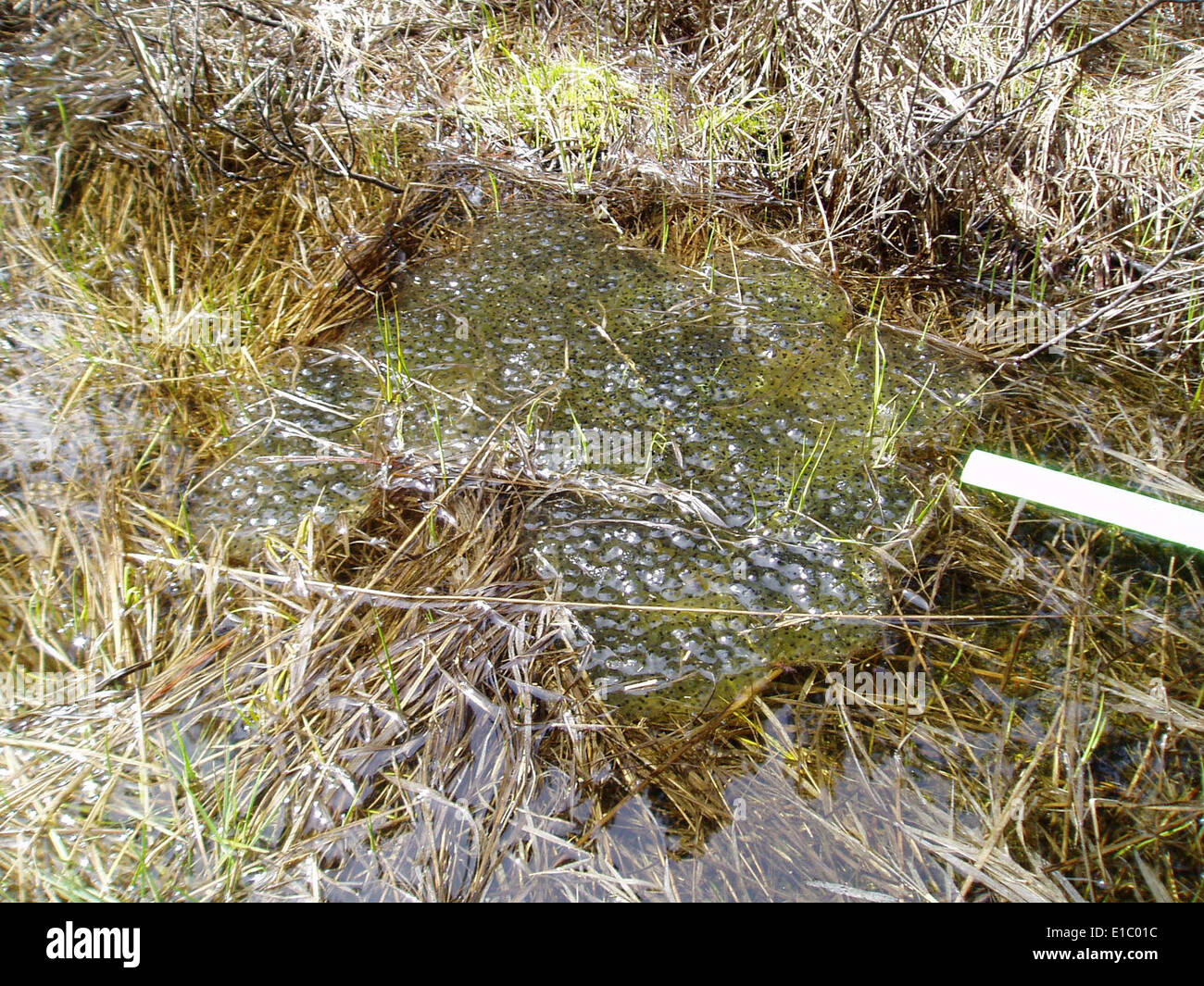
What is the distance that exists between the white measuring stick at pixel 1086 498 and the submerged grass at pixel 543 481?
46 mm

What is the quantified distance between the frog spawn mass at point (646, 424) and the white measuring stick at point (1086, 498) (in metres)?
0.18

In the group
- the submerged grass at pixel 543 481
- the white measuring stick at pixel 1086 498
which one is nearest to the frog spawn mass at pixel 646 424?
the submerged grass at pixel 543 481

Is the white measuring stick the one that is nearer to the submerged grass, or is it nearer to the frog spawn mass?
the submerged grass

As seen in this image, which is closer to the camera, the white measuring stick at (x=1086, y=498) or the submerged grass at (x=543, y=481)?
the submerged grass at (x=543, y=481)

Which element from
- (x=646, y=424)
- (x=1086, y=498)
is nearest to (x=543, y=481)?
(x=646, y=424)

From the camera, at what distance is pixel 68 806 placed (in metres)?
1.07

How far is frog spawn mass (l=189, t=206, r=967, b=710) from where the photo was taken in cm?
133

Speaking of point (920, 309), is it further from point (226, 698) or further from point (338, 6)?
point (338, 6)

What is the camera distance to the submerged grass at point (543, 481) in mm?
1065

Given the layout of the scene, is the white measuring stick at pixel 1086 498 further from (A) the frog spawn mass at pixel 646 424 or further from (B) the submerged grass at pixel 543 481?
(A) the frog spawn mass at pixel 646 424

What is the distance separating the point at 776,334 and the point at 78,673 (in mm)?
1493

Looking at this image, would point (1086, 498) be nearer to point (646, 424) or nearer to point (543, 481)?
point (646, 424)

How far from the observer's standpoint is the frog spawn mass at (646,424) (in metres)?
1.33

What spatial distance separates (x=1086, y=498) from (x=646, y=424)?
848 mm
